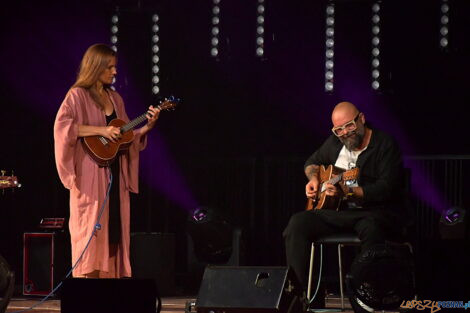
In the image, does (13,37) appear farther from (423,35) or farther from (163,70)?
(423,35)

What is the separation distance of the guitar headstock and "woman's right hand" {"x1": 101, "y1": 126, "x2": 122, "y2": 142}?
32 centimetres

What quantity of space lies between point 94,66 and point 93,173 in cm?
62

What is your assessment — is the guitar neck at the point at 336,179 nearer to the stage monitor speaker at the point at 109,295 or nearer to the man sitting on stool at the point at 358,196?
the man sitting on stool at the point at 358,196

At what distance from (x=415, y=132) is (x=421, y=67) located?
1.91ft

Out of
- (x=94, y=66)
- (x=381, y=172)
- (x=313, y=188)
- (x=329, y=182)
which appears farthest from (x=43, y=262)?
(x=381, y=172)

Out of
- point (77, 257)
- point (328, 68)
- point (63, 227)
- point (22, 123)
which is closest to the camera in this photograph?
point (77, 257)

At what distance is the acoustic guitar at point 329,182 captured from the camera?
5.05m

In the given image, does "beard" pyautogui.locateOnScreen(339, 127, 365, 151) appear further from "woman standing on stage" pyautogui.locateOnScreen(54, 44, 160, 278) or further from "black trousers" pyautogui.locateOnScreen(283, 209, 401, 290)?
"woman standing on stage" pyautogui.locateOnScreen(54, 44, 160, 278)

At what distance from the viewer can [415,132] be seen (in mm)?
7332

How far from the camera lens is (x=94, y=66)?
475 centimetres

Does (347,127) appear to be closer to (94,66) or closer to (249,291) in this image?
(94,66)

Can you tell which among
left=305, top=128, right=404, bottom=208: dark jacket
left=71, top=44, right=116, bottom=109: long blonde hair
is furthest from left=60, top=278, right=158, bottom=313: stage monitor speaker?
left=305, top=128, right=404, bottom=208: dark jacket

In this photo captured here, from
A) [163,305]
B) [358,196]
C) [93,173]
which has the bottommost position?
[163,305]

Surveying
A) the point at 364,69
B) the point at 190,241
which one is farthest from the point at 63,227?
the point at 364,69
